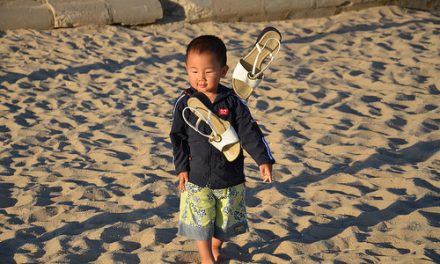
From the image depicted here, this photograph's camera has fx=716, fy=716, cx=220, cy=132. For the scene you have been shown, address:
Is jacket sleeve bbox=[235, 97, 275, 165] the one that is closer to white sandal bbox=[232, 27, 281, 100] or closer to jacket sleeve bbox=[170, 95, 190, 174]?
white sandal bbox=[232, 27, 281, 100]

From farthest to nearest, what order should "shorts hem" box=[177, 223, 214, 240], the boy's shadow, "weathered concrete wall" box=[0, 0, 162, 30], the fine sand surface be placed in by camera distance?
"weathered concrete wall" box=[0, 0, 162, 30] < the fine sand surface < the boy's shadow < "shorts hem" box=[177, 223, 214, 240]

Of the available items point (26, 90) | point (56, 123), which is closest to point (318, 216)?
point (56, 123)

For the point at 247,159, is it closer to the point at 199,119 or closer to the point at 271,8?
the point at 199,119

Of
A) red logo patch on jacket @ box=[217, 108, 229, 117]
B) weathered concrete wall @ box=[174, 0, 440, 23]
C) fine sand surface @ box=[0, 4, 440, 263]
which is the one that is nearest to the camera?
red logo patch on jacket @ box=[217, 108, 229, 117]

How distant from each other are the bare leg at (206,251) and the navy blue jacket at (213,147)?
0.33 meters

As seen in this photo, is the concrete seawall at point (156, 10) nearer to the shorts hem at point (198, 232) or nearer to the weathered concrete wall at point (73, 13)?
the weathered concrete wall at point (73, 13)

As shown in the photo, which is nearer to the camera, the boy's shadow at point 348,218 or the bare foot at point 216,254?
the bare foot at point 216,254

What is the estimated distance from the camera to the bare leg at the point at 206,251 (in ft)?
12.6

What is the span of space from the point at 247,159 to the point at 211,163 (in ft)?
7.36

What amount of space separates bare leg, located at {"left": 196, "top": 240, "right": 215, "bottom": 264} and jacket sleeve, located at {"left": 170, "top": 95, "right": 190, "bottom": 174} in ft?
Result: 1.37

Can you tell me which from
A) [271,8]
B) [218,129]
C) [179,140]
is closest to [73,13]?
[271,8]

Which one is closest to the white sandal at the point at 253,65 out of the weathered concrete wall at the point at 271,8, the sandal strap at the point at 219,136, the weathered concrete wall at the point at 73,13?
the sandal strap at the point at 219,136

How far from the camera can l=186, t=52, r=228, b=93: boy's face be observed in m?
3.55

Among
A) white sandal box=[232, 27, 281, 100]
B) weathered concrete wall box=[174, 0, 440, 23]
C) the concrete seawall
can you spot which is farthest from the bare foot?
weathered concrete wall box=[174, 0, 440, 23]
